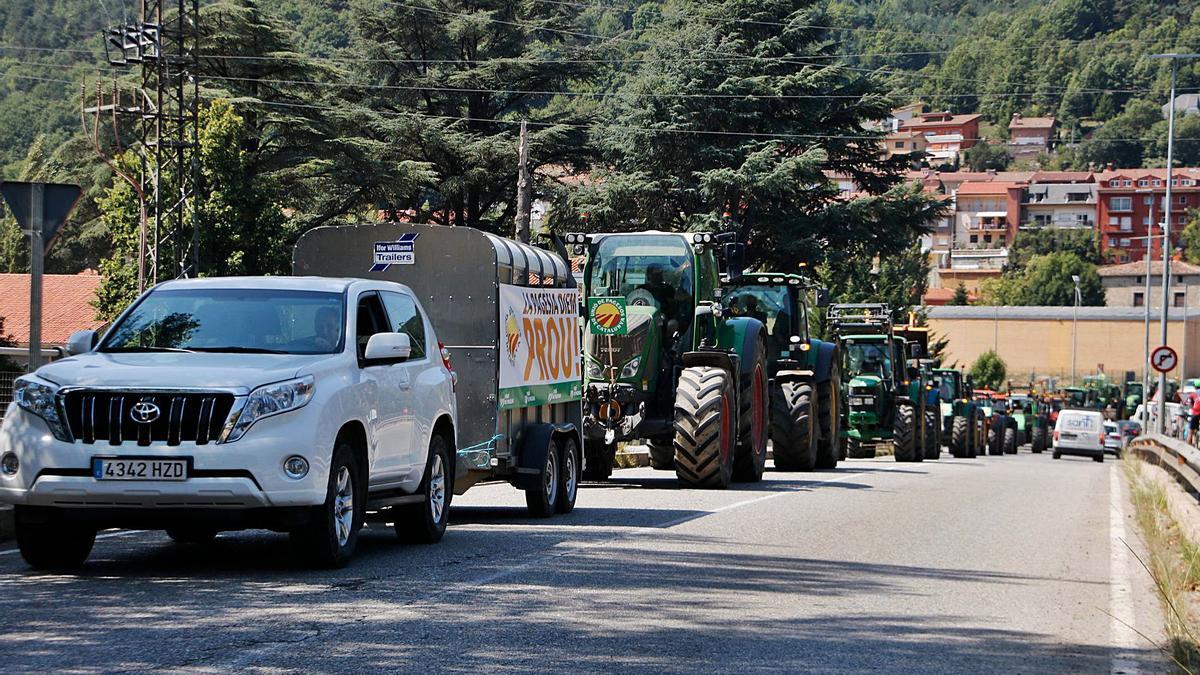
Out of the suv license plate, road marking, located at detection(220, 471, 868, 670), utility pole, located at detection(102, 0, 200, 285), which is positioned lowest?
road marking, located at detection(220, 471, 868, 670)

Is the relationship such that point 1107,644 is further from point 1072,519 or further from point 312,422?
point 1072,519

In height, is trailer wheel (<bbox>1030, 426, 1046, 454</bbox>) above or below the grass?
below

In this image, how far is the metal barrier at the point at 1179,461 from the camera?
640 inches

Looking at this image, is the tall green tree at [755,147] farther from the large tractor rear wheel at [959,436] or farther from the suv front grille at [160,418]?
the suv front grille at [160,418]

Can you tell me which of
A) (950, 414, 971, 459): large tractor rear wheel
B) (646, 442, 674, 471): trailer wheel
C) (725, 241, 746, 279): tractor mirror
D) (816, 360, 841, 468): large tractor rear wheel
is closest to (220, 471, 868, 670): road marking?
(725, 241, 746, 279): tractor mirror

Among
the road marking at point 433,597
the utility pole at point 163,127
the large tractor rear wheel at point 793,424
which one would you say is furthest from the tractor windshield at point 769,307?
the utility pole at point 163,127

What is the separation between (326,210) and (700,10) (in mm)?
13496

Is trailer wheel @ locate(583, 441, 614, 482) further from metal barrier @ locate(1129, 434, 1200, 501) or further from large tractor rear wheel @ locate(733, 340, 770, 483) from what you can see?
metal barrier @ locate(1129, 434, 1200, 501)

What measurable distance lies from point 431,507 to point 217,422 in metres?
2.96

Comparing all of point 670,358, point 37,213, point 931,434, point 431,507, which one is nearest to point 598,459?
point 670,358

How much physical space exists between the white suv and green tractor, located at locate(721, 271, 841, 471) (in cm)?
1486

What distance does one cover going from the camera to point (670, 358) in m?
21.0

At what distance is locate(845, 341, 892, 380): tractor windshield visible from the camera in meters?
37.8

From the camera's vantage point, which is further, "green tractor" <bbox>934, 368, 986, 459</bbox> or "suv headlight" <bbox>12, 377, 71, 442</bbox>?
"green tractor" <bbox>934, 368, 986, 459</bbox>
